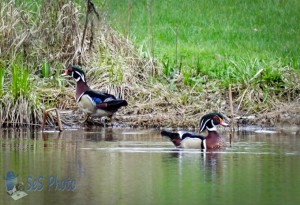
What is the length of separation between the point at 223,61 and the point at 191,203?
1093cm

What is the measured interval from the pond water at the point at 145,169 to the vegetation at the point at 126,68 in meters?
1.83

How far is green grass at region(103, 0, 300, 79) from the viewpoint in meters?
21.3

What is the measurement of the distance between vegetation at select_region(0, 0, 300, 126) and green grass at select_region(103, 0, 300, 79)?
5cm

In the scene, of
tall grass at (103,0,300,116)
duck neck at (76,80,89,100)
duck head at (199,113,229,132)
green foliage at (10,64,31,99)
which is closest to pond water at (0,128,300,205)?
duck head at (199,113,229,132)

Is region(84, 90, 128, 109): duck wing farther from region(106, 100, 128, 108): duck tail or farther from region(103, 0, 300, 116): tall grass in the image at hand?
region(103, 0, 300, 116): tall grass

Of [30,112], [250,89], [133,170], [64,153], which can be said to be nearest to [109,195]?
[133,170]

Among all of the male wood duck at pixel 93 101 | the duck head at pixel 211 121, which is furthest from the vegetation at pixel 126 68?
the duck head at pixel 211 121

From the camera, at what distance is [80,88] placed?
18969 mm

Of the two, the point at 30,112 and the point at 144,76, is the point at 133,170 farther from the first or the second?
the point at 144,76

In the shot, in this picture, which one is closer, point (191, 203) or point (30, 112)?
point (191, 203)

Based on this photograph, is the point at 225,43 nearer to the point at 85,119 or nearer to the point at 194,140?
the point at 85,119

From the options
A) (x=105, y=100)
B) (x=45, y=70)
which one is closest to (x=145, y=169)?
(x=105, y=100)

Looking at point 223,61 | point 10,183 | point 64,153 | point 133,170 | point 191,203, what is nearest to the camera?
point 191,203

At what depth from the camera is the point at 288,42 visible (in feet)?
77.2
